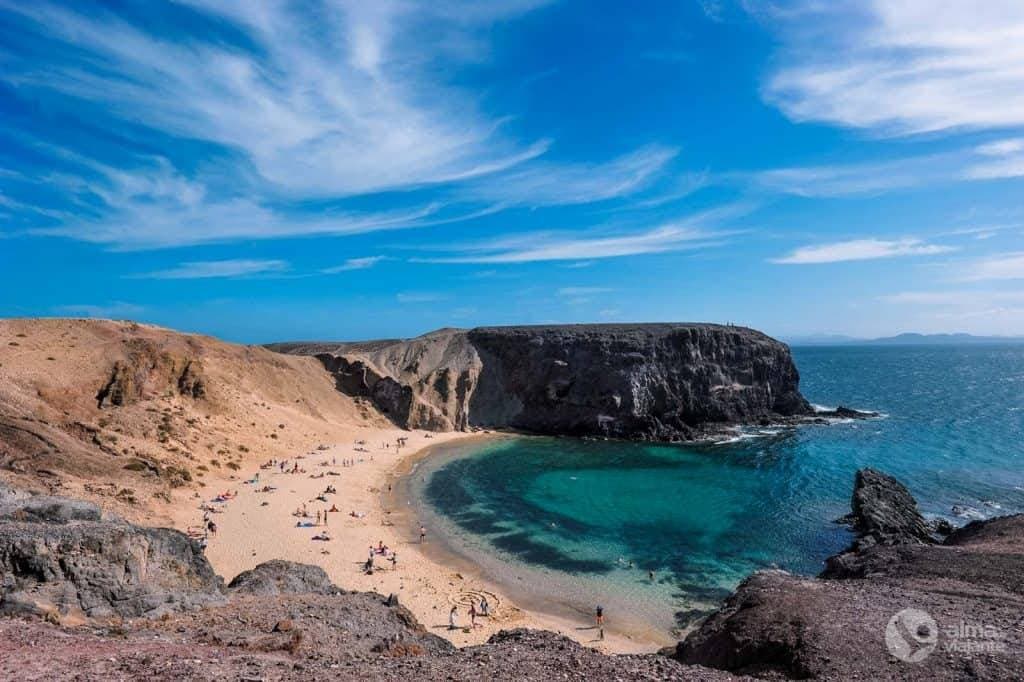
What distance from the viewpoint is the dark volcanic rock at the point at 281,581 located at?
52.4 ft

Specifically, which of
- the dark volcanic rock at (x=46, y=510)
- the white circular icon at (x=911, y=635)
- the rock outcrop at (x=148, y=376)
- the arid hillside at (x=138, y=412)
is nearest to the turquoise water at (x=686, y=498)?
the white circular icon at (x=911, y=635)

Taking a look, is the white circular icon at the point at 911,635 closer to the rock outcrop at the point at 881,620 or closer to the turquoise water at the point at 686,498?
the rock outcrop at the point at 881,620

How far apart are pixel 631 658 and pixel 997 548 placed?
19.1 metres

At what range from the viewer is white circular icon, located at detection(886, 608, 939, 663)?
491 inches

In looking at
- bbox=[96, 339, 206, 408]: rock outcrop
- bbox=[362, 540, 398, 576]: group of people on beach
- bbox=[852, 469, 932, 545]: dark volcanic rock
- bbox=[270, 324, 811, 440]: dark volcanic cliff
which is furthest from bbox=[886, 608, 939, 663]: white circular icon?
bbox=[270, 324, 811, 440]: dark volcanic cliff

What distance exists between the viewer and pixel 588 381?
2464 inches

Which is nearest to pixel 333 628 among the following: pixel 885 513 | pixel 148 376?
pixel 885 513

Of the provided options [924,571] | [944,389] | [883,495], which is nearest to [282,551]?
[924,571]

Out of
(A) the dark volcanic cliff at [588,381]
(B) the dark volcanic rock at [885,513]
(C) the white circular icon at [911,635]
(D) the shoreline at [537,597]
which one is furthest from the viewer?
(A) the dark volcanic cliff at [588,381]

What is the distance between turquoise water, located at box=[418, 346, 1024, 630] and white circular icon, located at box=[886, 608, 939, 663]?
9.95 m

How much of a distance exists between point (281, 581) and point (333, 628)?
15.3 ft

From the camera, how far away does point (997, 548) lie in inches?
845

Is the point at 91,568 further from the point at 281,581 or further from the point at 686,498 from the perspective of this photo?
the point at 686,498

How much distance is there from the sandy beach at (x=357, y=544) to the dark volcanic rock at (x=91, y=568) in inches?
392
